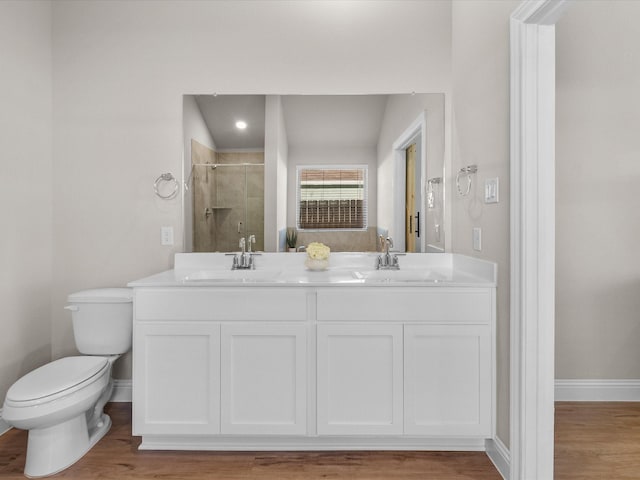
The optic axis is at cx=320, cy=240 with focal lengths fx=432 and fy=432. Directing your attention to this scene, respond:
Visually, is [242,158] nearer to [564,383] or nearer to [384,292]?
[384,292]

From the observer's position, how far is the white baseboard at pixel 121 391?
8.54 feet

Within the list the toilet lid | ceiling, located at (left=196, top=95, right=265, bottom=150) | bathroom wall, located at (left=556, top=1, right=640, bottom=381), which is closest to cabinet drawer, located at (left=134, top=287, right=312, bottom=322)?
the toilet lid

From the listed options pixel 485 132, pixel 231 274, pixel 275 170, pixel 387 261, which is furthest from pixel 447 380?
pixel 275 170

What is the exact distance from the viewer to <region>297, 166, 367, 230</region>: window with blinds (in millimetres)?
2586

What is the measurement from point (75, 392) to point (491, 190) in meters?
2.03

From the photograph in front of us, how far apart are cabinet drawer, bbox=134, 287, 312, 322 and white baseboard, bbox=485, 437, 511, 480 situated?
3.36ft

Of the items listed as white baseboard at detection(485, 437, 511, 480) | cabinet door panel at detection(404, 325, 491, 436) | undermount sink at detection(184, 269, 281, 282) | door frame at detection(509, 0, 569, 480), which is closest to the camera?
door frame at detection(509, 0, 569, 480)

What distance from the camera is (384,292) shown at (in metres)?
1.95

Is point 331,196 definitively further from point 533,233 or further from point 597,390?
point 597,390

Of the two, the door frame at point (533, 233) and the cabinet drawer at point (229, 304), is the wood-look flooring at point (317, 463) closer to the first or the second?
the door frame at point (533, 233)

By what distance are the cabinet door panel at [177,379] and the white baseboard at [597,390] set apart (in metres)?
2.10

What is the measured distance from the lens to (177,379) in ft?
6.43

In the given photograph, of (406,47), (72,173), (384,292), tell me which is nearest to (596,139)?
(406,47)

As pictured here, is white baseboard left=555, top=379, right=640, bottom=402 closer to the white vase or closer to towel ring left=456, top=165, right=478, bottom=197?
towel ring left=456, top=165, right=478, bottom=197
